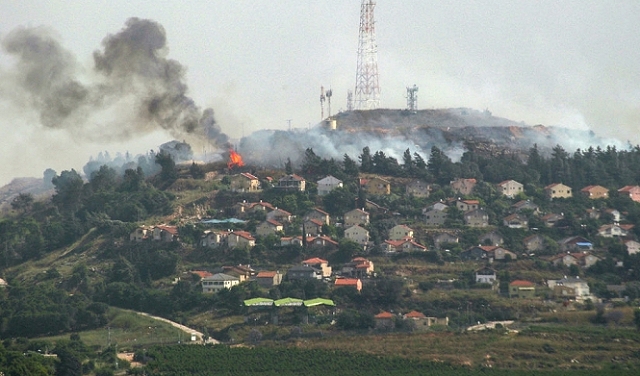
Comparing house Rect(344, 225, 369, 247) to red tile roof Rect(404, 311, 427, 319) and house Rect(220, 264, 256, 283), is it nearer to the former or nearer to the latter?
house Rect(220, 264, 256, 283)

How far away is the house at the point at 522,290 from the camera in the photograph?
98250mm

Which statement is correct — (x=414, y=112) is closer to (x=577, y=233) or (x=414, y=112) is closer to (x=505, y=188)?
(x=505, y=188)

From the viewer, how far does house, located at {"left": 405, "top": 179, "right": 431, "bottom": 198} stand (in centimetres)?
12112

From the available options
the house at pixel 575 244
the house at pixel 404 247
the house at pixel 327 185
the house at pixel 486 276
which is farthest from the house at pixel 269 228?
the house at pixel 575 244

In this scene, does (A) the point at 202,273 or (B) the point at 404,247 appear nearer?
(A) the point at 202,273

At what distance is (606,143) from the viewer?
14450 cm

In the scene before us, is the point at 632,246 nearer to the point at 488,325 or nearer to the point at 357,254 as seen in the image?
the point at 488,325

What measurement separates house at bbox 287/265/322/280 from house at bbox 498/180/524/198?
85.8 ft

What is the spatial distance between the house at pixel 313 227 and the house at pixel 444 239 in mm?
8946

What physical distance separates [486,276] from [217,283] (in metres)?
18.5

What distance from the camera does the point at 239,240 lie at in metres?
109

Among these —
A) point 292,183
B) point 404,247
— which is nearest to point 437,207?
point 404,247

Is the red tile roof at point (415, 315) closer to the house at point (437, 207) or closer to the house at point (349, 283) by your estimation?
the house at point (349, 283)

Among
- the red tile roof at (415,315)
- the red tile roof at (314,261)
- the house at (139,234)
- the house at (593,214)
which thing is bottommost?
the red tile roof at (415,315)
